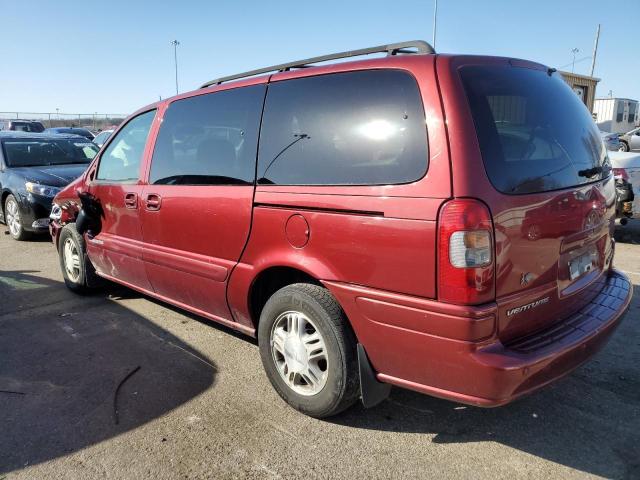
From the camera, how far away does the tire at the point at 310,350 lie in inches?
103

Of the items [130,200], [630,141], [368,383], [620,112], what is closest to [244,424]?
[368,383]

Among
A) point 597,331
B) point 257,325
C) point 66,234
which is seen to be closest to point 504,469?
point 597,331

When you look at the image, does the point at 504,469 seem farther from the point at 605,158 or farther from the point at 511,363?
the point at 605,158

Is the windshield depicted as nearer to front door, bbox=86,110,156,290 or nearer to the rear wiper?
front door, bbox=86,110,156,290

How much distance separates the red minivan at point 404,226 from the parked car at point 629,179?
390cm

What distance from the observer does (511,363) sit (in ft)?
7.11

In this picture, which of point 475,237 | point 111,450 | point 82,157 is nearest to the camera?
point 475,237

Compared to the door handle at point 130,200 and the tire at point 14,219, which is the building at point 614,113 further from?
the door handle at point 130,200

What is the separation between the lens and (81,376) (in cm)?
345

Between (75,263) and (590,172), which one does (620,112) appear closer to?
(590,172)

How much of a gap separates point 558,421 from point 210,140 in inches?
108

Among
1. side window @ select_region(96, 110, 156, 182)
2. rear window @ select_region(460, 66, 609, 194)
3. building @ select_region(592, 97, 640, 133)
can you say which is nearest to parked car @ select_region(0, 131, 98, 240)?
side window @ select_region(96, 110, 156, 182)

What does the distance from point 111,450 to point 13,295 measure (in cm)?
338

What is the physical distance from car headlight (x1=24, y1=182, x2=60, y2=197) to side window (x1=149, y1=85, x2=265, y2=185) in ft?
15.1
